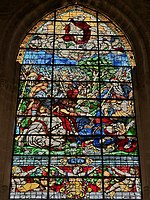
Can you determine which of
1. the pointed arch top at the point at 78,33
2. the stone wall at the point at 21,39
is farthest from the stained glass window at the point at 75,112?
the stone wall at the point at 21,39

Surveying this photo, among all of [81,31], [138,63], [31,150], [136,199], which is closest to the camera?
[136,199]

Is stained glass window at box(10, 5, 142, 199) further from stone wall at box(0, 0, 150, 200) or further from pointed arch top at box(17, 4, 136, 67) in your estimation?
stone wall at box(0, 0, 150, 200)

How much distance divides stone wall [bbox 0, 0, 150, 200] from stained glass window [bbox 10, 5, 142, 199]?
0.18m

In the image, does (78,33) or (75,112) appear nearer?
(75,112)

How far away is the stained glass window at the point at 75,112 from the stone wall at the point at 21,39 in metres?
0.18

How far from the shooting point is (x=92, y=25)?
13.2m

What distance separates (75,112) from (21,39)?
96.0 inches

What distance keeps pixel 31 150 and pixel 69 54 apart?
277cm

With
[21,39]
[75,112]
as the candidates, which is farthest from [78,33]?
[75,112]

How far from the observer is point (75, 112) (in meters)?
11.6

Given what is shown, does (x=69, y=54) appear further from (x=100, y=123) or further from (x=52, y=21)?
(x=100, y=123)

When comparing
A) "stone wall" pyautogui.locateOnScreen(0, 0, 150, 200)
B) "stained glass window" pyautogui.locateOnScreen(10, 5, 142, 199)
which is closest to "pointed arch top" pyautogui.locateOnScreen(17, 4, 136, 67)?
"stained glass window" pyautogui.locateOnScreen(10, 5, 142, 199)

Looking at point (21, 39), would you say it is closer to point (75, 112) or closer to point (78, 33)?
point (78, 33)
